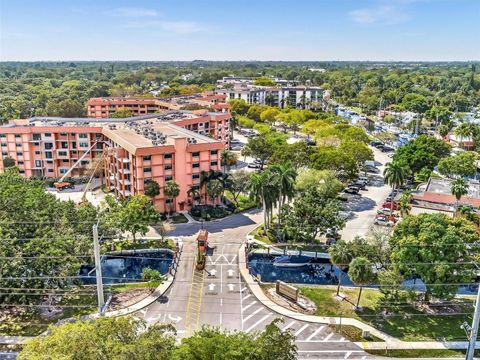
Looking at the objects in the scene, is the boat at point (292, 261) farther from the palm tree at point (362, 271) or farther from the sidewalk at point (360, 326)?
the palm tree at point (362, 271)

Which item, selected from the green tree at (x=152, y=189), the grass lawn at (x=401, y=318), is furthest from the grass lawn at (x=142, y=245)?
the grass lawn at (x=401, y=318)

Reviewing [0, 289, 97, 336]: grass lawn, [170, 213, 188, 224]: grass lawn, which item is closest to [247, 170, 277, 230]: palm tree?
[170, 213, 188, 224]: grass lawn

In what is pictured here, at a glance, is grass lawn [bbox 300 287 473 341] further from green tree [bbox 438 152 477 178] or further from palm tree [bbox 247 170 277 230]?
green tree [bbox 438 152 477 178]

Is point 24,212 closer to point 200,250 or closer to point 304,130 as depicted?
point 200,250

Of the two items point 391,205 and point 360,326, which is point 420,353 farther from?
point 391,205

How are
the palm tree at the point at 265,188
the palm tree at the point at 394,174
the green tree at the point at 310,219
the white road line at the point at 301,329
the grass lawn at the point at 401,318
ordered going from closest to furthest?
the white road line at the point at 301,329 → the grass lawn at the point at 401,318 → the green tree at the point at 310,219 → the palm tree at the point at 265,188 → the palm tree at the point at 394,174

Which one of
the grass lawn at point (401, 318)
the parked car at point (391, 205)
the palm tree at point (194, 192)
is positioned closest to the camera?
the grass lawn at point (401, 318)

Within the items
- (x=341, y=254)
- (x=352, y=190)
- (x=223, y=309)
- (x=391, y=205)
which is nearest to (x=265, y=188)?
(x=341, y=254)
